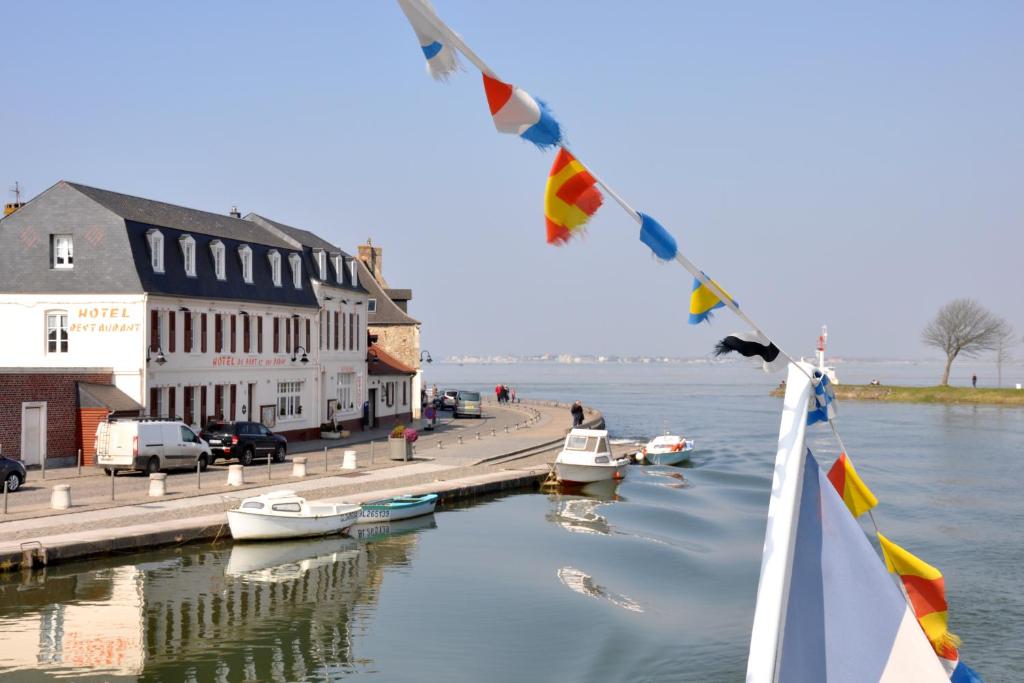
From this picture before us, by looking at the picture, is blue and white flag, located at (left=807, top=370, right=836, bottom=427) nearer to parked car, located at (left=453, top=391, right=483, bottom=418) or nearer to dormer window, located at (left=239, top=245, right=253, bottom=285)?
dormer window, located at (left=239, top=245, right=253, bottom=285)

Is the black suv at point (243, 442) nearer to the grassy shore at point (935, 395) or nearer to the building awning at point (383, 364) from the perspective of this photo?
the building awning at point (383, 364)

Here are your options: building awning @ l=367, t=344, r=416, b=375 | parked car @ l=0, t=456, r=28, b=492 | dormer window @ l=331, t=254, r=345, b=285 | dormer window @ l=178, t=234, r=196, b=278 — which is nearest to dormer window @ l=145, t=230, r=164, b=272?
dormer window @ l=178, t=234, r=196, b=278

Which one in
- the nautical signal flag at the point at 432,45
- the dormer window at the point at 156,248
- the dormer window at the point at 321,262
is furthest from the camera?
the dormer window at the point at 321,262

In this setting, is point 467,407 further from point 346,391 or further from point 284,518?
point 284,518

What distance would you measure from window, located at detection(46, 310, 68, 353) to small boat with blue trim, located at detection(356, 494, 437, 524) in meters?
16.3

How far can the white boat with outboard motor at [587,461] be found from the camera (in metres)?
41.3

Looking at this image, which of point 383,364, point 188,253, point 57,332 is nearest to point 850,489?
point 57,332

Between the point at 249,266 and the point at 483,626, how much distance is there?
1164 inches

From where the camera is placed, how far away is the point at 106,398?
38000mm

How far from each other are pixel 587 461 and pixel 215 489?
15.5m

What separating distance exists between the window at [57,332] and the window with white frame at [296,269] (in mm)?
12597

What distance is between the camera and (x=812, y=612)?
24.8ft

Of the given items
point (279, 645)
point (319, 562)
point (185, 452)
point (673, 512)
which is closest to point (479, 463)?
point (673, 512)

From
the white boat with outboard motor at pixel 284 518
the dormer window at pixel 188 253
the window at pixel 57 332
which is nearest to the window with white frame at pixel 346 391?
the dormer window at pixel 188 253
